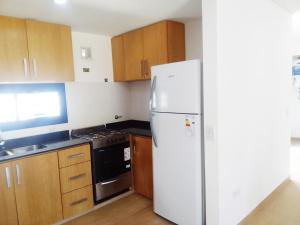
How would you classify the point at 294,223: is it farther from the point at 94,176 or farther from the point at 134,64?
the point at 134,64

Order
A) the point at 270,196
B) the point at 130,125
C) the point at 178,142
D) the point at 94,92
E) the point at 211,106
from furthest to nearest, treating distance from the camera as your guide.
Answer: the point at 130,125
the point at 94,92
the point at 270,196
the point at 178,142
the point at 211,106

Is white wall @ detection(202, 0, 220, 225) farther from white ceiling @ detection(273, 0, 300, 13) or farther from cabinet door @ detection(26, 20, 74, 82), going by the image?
cabinet door @ detection(26, 20, 74, 82)

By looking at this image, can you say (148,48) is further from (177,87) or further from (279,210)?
(279,210)

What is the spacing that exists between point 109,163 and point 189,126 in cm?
132

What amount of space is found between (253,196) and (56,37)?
3028 millimetres

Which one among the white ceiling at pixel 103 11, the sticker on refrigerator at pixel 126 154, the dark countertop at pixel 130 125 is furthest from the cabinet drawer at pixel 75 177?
the white ceiling at pixel 103 11

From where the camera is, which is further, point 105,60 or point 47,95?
point 105,60

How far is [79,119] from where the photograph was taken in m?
3.29

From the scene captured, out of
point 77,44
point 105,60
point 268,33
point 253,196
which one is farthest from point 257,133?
point 77,44

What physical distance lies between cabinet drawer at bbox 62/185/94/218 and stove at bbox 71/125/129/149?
1.84 feet

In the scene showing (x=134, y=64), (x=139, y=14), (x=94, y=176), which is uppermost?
(x=139, y=14)

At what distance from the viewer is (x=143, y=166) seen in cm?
302

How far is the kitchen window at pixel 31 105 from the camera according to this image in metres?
2.63

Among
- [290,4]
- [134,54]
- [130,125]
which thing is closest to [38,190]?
[130,125]
